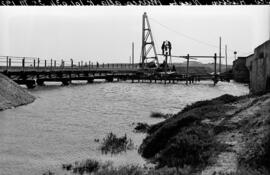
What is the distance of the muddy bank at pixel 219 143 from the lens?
7692mm

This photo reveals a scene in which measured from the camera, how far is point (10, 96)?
78.2 feet

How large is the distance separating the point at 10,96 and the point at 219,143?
18154mm

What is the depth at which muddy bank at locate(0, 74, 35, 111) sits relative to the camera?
22087 mm

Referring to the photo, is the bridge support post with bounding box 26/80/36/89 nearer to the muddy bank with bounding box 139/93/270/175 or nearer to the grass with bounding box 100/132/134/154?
the grass with bounding box 100/132/134/154

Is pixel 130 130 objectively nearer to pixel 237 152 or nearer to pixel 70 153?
pixel 70 153

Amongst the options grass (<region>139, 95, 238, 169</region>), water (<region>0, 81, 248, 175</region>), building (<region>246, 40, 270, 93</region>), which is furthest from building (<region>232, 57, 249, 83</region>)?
grass (<region>139, 95, 238, 169</region>)

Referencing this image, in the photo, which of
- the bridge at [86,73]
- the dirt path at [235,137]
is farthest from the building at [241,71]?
the dirt path at [235,137]

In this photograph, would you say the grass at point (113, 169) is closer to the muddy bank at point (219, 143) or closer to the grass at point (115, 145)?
the muddy bank at point (219, 143)

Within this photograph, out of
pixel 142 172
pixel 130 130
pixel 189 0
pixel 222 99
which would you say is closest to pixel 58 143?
pixel 130 130

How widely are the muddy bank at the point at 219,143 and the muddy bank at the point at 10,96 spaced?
12801 millimetres

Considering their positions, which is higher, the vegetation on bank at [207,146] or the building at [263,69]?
the building at [263,69]

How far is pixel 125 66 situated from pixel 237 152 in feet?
321

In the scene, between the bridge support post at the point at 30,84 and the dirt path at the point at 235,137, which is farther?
the bridge support post at the point at 30,84

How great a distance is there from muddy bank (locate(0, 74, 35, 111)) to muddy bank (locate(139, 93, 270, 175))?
1280 cm
